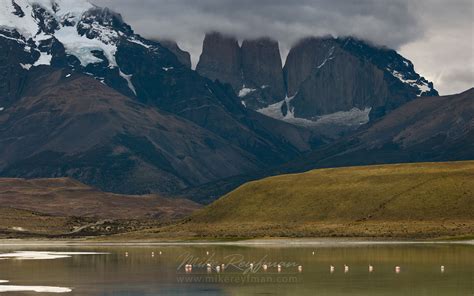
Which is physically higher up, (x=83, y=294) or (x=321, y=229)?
(x=321, y=229)

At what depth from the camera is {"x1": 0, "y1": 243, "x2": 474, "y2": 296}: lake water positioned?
92938 mm

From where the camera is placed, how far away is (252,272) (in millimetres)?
111312

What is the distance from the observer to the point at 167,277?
10688 cm

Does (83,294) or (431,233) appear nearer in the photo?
(83,294)

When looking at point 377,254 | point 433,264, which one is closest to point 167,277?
point 433,264

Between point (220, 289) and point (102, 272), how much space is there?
81.1ft

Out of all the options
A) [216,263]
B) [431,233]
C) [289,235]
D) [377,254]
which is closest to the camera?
[216,263]

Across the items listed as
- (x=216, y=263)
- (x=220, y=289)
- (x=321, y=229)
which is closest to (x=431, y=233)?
(x=321, y=229)

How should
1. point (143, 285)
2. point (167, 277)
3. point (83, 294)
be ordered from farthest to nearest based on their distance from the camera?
point (167, 277), point (143, 285), point (83, 294)

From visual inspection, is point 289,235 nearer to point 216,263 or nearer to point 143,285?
point 216,263

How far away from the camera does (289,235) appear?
195 metres

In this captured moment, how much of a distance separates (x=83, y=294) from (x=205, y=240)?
346 ft

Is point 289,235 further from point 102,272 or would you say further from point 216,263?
point 102,272

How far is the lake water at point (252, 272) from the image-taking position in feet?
305
